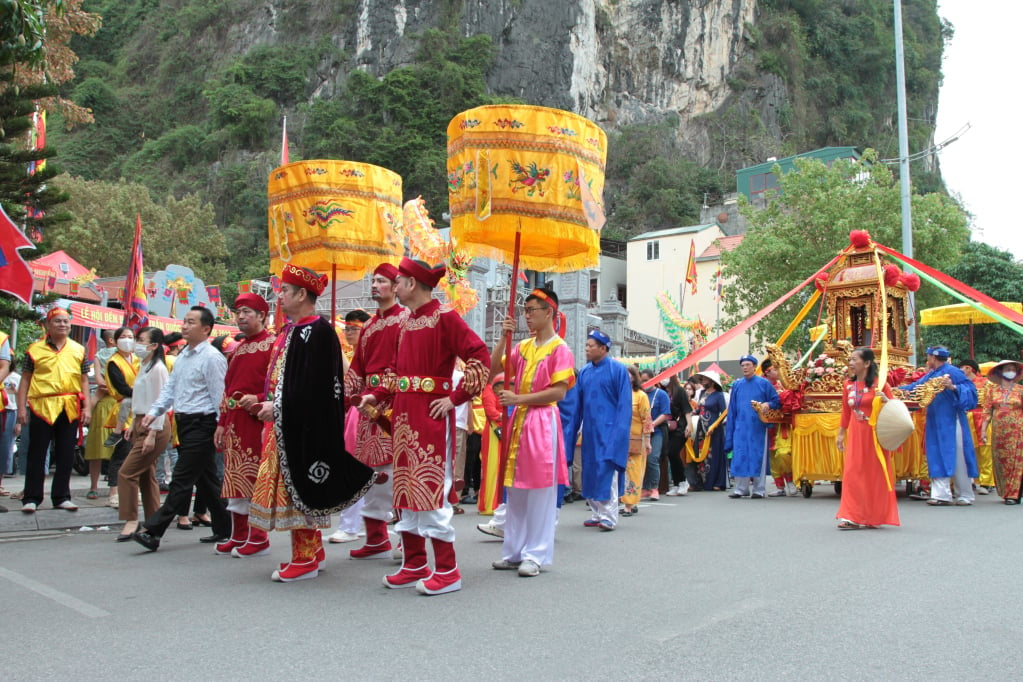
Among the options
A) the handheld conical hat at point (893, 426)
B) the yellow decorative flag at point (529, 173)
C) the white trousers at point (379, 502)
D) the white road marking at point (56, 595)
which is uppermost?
the yellow decorative flag at point (529, 173)

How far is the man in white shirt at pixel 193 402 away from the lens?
636 centimetres

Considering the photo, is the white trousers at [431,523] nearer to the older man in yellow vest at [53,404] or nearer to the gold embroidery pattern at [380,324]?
the gold embroidery pattern at [380,324]

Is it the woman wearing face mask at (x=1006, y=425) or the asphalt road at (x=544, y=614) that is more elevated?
the woman wearing face mask at (x=1006, y=425)

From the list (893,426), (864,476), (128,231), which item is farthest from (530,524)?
(128,231)

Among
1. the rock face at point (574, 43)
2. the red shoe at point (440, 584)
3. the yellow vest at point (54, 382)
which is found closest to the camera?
the red shoe at point (440, 584)

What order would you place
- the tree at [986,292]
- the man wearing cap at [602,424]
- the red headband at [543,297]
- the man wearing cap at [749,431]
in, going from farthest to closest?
the tree at [986,292] → the man wearing cap at [749,431] → the man wearing cap at [602,424] → the red headband at [543,297]

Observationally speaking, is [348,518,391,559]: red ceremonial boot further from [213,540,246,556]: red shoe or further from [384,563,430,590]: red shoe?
[384,563,430,590]: red shoe

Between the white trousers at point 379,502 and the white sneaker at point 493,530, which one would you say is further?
the white sneaker at point 493,530

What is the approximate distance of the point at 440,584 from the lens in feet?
15.9

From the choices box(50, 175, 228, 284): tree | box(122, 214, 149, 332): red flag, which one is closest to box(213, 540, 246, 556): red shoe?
box(122, 214, 149, 332): red flag

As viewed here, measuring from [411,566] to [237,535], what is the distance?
6.04ft

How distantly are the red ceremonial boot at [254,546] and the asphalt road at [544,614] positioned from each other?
0.15 meters

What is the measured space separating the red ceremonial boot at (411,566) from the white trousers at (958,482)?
765cm

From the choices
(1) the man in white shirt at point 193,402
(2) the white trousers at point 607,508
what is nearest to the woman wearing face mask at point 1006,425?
(2) the white trousers at point 607,508
